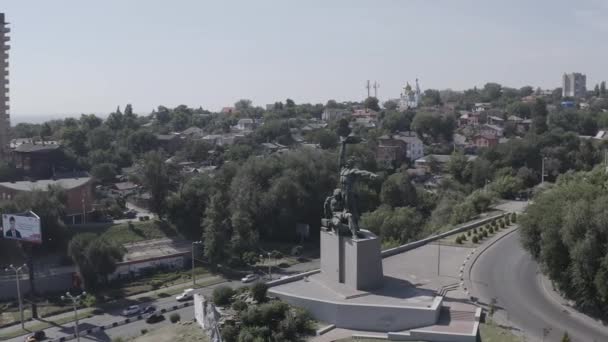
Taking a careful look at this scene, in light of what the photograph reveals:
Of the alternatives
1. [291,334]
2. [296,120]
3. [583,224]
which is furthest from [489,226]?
[296,120]

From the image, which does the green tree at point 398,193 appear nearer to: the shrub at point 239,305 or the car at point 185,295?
the car at point 185,295

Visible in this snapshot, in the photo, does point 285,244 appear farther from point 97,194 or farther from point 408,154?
point 408,154

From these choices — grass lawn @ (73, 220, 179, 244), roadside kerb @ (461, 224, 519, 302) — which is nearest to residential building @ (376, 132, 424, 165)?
grass lawn @ (73, 220, 179, 244)

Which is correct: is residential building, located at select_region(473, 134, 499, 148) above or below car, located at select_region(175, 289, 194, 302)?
above

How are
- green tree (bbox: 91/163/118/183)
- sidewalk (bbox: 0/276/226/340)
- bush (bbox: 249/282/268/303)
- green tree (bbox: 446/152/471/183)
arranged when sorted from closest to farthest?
bush (bbox: 249/282/268/303) < sidewalk (bbox: 0/276/226/340) < green tree (bbox: 446/152/471/183) < green tree (bbox: 91/163/118/183)

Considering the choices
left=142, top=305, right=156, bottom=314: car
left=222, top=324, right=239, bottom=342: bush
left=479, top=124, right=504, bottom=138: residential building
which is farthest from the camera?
left=479, top=124, right=504, bottom=138: residential building

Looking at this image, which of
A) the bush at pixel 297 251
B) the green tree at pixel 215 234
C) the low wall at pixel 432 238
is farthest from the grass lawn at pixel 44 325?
the low wall at pixel 432 238

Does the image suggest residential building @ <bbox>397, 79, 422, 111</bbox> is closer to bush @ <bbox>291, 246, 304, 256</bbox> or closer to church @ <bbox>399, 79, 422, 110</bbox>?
church @ <bbox>399, 79, 422, 110</bbox>
